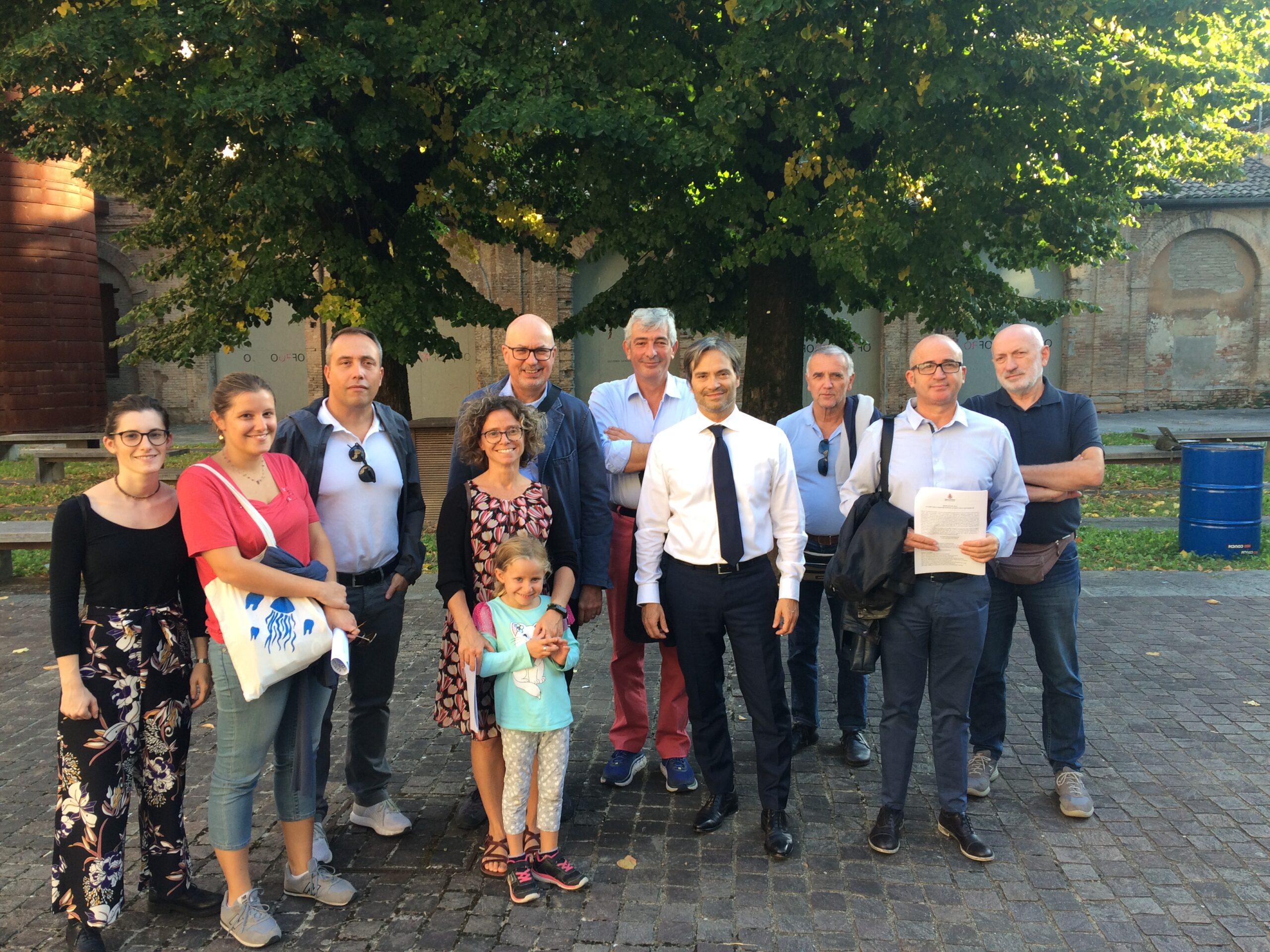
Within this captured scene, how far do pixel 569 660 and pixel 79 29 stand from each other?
8748 millimetres

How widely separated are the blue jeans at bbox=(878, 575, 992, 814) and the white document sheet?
96 mm

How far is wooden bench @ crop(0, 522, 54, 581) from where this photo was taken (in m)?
8.97

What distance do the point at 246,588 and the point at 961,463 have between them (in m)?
2.80

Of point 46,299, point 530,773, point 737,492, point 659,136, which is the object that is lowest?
point 530,773

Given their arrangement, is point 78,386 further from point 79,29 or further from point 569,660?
point 569,660

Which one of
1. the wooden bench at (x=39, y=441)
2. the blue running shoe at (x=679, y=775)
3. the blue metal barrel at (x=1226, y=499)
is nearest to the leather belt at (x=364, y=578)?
the blue running shoe at (x=679, y=775)

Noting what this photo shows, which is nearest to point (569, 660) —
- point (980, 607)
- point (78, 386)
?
point (980, 607)

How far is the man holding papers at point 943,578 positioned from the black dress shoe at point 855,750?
80cm

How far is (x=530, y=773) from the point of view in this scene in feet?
12.9

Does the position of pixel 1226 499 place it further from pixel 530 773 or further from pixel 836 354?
pixel 530 773

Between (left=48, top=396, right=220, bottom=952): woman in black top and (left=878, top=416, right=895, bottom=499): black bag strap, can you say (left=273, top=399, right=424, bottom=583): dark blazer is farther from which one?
(left=878, top=416, right=895, bottom=499): black bag strap

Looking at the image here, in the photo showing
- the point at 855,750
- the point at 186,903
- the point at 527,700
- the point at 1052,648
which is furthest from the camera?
the point at 855,750

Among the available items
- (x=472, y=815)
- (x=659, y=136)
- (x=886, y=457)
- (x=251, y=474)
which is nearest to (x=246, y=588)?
(x=251, y=474)

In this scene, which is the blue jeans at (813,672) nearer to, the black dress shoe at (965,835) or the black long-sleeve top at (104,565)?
the black dress shoe at (965,835)
